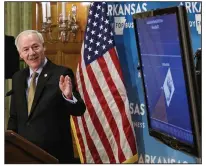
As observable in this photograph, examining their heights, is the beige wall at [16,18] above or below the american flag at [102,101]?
above

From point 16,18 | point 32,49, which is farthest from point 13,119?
point 16,18

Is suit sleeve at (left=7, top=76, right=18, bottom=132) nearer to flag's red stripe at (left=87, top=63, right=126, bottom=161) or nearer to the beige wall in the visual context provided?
flag's red stripe at (left=87, top=63, right=126, bottom=161)

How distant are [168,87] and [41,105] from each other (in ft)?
2.89

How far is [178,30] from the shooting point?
1.66 meters

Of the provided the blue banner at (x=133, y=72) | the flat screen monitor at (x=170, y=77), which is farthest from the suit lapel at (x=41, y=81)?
the blue banner at (x=133, y=72)

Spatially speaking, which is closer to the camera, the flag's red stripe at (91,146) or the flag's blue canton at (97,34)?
the flag's blue canton at (97,34)

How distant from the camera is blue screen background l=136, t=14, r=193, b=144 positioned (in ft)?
5.74

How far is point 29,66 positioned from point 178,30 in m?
1.20

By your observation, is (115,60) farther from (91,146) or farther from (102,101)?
(91,146)

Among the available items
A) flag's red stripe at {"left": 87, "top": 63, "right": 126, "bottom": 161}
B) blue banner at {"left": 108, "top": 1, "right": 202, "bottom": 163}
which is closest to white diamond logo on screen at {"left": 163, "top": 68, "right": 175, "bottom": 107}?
blue banner at {"left": 108, "top": 1, "right": 202, "bottom": 163}

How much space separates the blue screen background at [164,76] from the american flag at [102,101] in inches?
30.0

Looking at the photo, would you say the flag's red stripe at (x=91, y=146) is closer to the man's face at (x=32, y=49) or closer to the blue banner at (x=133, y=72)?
the blue banner at (x=133, y=72)

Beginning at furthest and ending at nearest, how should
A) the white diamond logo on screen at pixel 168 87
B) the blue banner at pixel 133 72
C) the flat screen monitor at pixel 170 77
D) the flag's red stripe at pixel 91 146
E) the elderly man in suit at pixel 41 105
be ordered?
1. the flag's red stripe at pixel 91 146
2. the blue banner at pixel 133 72
3. the elderly man in suit at pixel 41 105
4. the white diamond logo on screen at pixel 168 87
5. the flat screen monitor at pixel 170 77

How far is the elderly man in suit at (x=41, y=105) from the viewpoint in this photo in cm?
242
